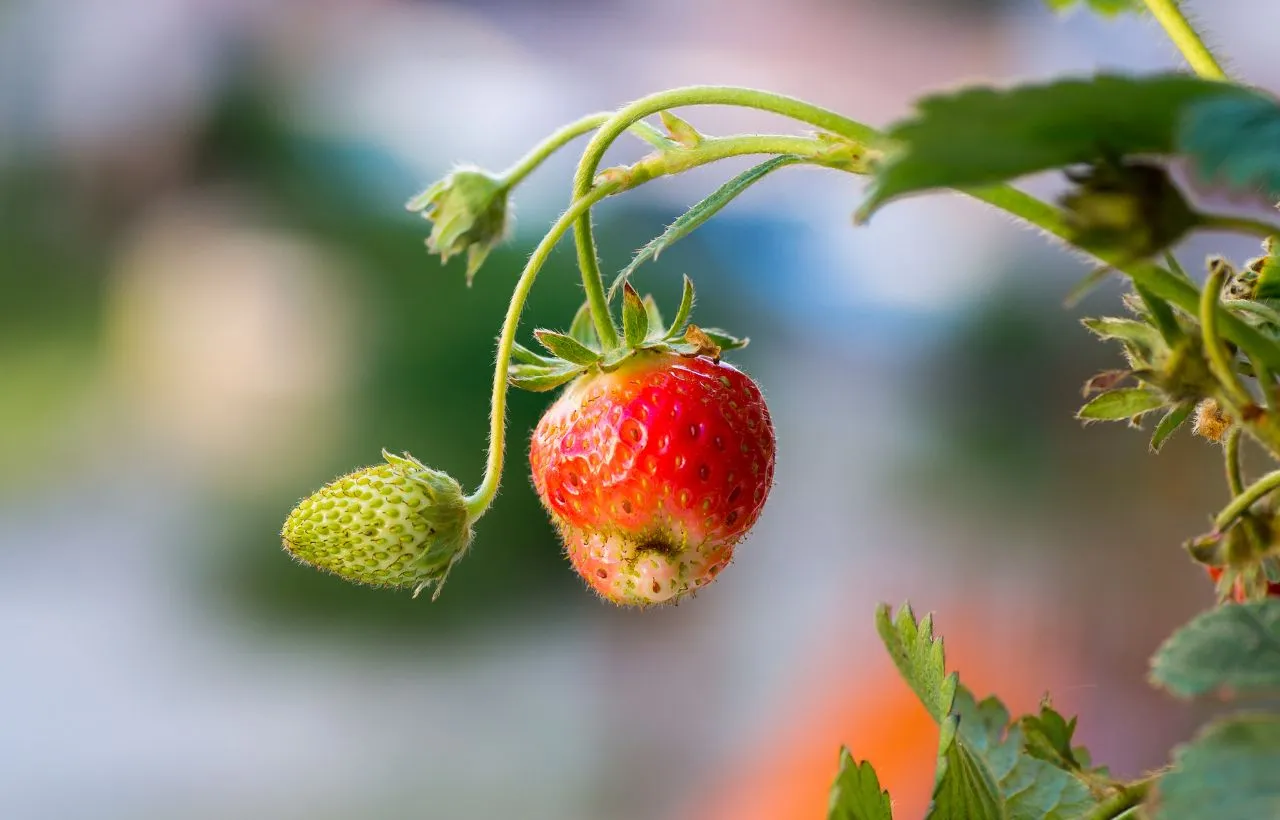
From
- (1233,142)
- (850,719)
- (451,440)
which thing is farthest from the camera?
(451,440)

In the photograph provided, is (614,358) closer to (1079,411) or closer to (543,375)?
(543,375)

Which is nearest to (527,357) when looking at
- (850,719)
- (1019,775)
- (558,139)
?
(558,139)

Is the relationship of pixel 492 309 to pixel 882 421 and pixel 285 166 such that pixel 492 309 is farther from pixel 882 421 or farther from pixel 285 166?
pixel 882 421

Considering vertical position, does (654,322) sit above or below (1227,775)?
above

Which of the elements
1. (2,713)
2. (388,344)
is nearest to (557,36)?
(388,344)

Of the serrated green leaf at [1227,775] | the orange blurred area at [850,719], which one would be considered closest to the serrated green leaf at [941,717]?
the serrated green leaf at [1227,775]

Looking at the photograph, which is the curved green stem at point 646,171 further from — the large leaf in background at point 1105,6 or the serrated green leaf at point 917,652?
the large leaf in background at point 1105,6

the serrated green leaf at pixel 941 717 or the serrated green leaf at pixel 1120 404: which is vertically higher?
the serrated green leaf at pixel 1120 404
